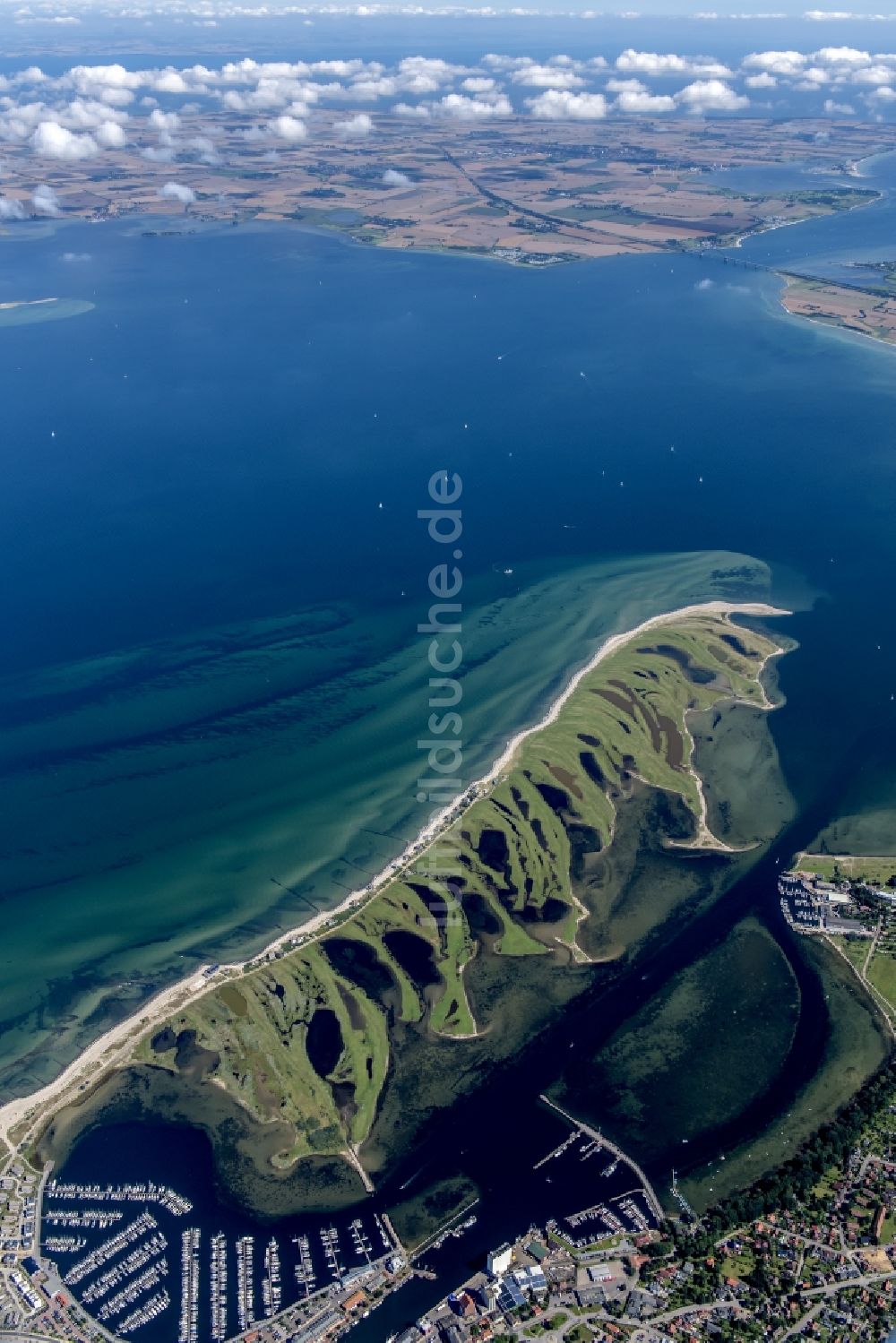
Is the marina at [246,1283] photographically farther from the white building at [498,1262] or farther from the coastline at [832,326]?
the coastline at [832,326]

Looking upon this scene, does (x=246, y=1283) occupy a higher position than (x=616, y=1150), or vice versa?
(x=616, y=1150)

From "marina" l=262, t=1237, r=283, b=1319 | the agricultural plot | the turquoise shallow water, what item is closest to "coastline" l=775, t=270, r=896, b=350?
the turquoise shallow water

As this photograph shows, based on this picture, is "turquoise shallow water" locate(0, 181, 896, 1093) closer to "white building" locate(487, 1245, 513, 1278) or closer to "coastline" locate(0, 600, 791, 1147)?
"coastline" locate(0, 600, 791, 1147)

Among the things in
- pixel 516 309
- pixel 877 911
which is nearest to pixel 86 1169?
pixel 877 911

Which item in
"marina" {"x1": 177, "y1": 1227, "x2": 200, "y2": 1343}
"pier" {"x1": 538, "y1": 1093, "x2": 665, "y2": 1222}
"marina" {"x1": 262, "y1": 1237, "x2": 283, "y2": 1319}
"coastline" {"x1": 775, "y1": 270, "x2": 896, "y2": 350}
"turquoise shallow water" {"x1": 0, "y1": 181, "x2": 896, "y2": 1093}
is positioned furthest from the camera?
"coastline" {"x1": 775, "y1": 270, "x2": 896, "y2": 350}

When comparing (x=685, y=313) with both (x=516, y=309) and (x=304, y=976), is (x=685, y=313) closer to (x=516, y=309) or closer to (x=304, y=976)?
(x=516, y=309)

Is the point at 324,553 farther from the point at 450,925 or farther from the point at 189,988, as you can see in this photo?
the point at 189,988

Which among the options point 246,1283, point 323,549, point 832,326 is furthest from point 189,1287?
point 832,326
